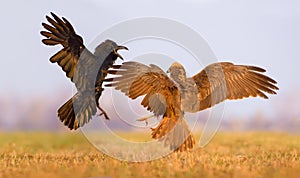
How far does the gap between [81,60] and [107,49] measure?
598mm

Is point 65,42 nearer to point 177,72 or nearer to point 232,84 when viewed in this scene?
point 177,72

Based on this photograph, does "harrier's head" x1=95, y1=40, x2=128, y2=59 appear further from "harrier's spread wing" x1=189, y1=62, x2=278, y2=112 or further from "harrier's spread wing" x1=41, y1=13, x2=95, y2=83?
"harrier's spread wing" x1=189, y1=62, x2=278, y2=112

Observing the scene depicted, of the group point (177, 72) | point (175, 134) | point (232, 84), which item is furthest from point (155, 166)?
point (232, 84)

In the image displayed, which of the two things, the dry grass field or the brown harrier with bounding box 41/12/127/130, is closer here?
the dry grass field

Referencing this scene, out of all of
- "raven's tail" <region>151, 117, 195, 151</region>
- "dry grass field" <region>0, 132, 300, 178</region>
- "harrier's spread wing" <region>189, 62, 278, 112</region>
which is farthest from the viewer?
"harrier's spread wing" <region>189, 62, 278, 112</region>

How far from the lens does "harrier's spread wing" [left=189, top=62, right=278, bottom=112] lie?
12.1 m

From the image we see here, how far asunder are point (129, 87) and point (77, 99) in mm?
1164

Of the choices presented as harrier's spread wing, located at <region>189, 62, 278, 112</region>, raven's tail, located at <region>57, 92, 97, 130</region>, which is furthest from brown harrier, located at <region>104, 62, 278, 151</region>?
raven's tail, located at <region>57, 92, 97, 130</region>

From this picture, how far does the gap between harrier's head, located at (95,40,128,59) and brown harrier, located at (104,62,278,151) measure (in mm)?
402

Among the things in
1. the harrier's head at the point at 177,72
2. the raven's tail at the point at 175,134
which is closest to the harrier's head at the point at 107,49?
the harrier's head at the point at 177,72

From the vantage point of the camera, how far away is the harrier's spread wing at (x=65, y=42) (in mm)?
11484

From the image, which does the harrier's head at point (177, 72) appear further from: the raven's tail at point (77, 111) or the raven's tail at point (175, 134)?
the raven's tail at point (77, 111)

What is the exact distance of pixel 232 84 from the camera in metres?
12.5

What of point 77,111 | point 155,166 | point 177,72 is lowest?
point 155,166
